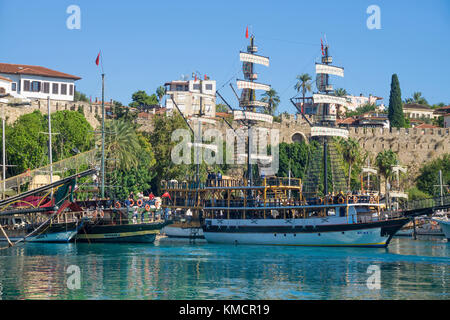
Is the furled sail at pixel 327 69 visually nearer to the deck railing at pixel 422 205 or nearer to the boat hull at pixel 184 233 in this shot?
the deck railing at pixel 422 205

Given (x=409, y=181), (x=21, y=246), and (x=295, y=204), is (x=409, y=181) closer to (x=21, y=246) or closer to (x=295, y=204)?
(x=295, y=204)

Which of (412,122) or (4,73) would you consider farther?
(412,122)

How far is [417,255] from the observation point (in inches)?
1809

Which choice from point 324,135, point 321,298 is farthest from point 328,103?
point 321,298

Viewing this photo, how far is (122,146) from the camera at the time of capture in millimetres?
71312

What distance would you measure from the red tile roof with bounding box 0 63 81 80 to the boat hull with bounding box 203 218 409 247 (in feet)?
133

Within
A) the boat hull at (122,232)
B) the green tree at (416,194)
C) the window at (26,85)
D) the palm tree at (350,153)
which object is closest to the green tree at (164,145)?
the window at (26,85)

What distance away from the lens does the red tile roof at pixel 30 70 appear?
287ft

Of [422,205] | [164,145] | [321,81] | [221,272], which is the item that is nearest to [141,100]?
[164,145]

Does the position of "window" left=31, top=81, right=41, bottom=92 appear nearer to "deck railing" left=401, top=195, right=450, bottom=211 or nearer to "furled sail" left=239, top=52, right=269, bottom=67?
"furled sail" left=239, top=52, right=269, bottom=67

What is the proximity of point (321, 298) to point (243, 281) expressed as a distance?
574 cm

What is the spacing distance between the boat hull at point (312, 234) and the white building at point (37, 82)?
3981 centimetres

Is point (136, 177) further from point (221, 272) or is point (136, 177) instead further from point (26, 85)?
point (221, 272)

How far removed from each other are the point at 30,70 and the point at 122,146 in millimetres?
24957
